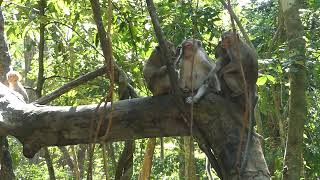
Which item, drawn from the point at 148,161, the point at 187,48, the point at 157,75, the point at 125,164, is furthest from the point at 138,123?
the point at 148,161

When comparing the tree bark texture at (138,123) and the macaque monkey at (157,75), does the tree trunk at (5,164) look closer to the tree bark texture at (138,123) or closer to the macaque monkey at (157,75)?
the tree bark texture at (138,123)

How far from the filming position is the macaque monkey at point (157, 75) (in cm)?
391

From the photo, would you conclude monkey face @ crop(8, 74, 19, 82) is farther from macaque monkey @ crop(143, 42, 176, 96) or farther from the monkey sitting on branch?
the monkey sitting on branch

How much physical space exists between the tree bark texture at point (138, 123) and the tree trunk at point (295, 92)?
1.61 meters

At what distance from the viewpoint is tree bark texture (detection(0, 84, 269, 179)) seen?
3037 mm

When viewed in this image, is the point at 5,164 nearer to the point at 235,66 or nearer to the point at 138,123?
the point at 138,123

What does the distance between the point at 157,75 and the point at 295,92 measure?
1.40m

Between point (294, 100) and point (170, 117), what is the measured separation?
183 centimetres

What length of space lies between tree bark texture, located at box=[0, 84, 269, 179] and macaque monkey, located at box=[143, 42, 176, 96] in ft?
1.39

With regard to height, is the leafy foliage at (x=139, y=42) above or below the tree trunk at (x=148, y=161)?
above

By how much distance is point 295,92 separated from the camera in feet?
15.0

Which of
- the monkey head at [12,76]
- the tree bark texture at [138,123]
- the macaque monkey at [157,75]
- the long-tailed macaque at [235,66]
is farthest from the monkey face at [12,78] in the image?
the long-tailed macaque at [235,66]

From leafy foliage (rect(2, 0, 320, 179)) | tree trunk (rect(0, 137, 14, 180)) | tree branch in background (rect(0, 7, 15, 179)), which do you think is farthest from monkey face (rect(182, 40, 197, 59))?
tree trunk (rect(0, 137, 14, 180))

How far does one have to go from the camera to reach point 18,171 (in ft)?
40.1
